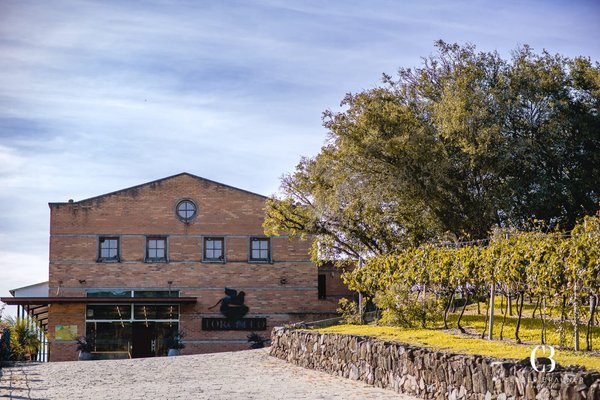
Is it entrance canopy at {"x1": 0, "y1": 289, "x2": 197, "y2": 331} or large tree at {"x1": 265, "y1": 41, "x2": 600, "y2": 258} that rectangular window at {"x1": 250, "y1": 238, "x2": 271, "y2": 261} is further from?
large tree at {"x1": 265, "y1": 41, "x2": 600, "y2": 258}

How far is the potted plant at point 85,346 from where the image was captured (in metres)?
37.8

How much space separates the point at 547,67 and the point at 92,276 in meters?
22.1

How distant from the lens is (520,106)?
29078 mm

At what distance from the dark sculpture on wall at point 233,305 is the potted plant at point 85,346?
5.51 m

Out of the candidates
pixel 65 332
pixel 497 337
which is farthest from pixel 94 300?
pixel 497 337

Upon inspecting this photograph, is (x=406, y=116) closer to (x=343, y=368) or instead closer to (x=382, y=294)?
(x=382, y=294)

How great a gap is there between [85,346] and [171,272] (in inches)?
204

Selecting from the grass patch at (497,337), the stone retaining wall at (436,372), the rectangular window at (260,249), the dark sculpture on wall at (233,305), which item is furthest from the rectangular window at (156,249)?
the stone retaining wall at (436,372)

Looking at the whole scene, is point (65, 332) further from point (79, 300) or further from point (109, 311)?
point (109, 311)

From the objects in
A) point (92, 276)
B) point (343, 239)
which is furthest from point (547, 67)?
point (92, 276)

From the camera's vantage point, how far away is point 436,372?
14188 millimetres

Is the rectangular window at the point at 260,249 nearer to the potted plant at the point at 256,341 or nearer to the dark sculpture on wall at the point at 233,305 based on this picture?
the dark sculpture on wall at the point at 233,305

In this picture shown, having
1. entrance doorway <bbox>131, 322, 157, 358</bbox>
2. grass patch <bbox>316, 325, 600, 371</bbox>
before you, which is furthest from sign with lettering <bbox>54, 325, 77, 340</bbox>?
grass patch <bbox>316, 325, 600, 371</bbox>

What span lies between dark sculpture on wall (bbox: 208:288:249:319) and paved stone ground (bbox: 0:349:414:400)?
51.5ft
